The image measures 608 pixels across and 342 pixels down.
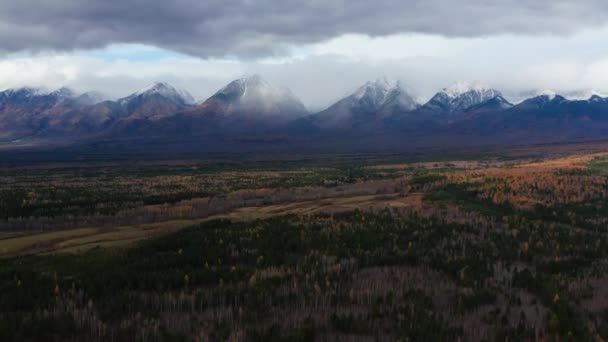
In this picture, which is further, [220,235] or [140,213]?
[140,213]

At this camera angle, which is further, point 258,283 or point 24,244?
point 24,244

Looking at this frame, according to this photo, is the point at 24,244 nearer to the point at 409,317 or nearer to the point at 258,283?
the point at 258,283

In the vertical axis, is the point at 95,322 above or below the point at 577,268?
above

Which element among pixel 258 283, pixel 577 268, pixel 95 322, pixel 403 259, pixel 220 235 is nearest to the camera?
pixel 95 322

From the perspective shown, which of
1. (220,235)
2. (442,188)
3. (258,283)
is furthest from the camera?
(442,188)

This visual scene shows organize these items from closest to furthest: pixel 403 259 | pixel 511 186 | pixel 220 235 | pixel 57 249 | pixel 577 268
Result: 1. pixel 577 268
2. pixel 403 259
3. pixel 57 249
4. pixel 220 235
5. pixel 511 186

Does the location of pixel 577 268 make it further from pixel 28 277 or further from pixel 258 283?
pixel 28 277

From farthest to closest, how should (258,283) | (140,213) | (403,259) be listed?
(140,213) → (403,259) → (258,283)

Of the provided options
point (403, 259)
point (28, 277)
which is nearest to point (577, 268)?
point (403, 259)

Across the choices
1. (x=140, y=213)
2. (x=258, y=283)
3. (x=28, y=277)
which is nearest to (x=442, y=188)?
(x=140, y=213)
